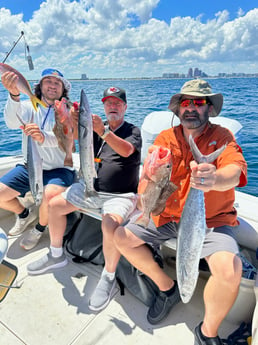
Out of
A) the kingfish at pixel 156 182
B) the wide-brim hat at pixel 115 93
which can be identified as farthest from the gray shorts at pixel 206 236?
the wide-brim hat at pixel 115 93

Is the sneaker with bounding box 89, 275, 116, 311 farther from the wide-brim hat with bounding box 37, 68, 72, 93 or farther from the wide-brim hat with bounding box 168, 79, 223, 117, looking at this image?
the wide-brim hat with bounding box 37, 68, 72, 93

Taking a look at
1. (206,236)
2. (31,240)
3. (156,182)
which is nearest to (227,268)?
(206,236)

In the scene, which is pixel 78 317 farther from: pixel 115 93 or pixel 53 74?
pixel 53 74

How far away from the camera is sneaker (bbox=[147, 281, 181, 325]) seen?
214 centimetres

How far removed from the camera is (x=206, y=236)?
1.92 m

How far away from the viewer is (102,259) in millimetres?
2750

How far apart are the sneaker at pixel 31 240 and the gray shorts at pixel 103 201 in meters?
0.79

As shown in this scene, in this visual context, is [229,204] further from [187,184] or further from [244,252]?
[244,252]

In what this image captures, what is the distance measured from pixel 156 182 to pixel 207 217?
2.19ft

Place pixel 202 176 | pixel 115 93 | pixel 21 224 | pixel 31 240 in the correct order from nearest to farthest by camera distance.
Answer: pixel 202 176
pixel 115 93
pixel 31 240
pixel 21 224

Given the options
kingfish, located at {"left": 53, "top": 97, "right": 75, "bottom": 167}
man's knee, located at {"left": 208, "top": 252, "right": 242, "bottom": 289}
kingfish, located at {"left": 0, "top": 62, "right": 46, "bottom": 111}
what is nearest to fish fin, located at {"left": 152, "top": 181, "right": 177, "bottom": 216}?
man's knee, located at {"left": 208, "top": 252, "right": 242, "bottom": 289}

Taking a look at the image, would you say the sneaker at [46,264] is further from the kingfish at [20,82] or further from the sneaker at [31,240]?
the kingfish at [20,82]

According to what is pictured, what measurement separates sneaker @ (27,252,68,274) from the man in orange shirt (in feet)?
3.14

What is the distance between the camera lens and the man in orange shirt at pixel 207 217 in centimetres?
174
